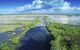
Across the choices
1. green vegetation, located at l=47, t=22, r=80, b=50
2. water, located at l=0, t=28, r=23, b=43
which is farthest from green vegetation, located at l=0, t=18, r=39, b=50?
green vegetation, located at l=47, t=22, r=80, b=50

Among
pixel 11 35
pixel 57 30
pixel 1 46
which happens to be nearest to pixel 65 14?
pixel 57 30

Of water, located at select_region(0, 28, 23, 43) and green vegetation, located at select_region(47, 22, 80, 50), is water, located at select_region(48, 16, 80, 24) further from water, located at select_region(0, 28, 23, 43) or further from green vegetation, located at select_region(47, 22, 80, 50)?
water, located at select_region(0, 28, 23, 43)

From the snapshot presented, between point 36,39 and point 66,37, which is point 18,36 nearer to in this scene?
point 36,39

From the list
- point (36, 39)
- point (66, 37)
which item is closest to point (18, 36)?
point (36, 39)

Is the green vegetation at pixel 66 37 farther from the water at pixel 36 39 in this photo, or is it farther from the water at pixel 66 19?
the water at pixel 36 39

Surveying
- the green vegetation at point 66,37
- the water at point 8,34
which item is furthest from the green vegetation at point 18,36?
the green vegetation at point 66,37

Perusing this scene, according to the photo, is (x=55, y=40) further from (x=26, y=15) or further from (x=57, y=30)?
(x=26, y=15)

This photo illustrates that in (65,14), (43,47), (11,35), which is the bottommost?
(43,47)
